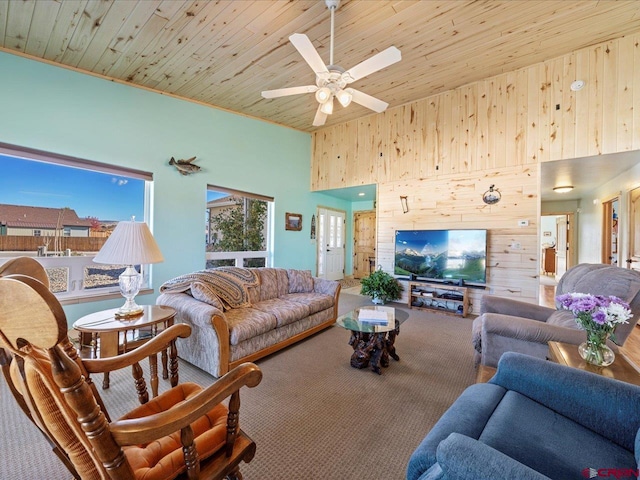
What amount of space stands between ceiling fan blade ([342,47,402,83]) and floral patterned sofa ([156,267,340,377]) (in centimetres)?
230

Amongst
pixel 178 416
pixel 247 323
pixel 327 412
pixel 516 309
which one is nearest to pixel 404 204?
pixel 516 309

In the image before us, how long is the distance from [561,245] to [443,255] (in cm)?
720

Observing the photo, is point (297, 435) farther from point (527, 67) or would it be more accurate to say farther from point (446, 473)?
point (527, 67)

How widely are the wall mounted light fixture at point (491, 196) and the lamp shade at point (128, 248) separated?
4.50 m

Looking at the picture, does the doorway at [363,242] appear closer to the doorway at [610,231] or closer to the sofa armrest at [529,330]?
the doorway at [610,231]

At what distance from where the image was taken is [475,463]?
0.74m

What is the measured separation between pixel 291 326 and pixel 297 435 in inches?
51.2

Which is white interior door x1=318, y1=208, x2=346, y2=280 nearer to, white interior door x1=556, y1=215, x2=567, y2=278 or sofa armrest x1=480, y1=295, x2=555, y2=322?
sofa armrest x1=480, y1=295, x2=555, y2=322

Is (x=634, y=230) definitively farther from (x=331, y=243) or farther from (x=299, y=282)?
(x=331, y=243)

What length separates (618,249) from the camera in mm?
4801

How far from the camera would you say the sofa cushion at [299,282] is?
3758mm

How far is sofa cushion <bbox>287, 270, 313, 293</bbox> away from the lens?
3.76 metres

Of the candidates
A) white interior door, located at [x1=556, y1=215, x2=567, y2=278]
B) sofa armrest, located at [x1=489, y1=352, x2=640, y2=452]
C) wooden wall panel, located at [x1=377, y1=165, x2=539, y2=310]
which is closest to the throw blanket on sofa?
sofa armrest, located at [x1=489, y1=352, x2=640, y2=452]

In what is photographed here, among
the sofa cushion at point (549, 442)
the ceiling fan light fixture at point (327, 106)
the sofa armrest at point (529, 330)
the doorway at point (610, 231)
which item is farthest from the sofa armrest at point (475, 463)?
the doorway at point (610, 231)
